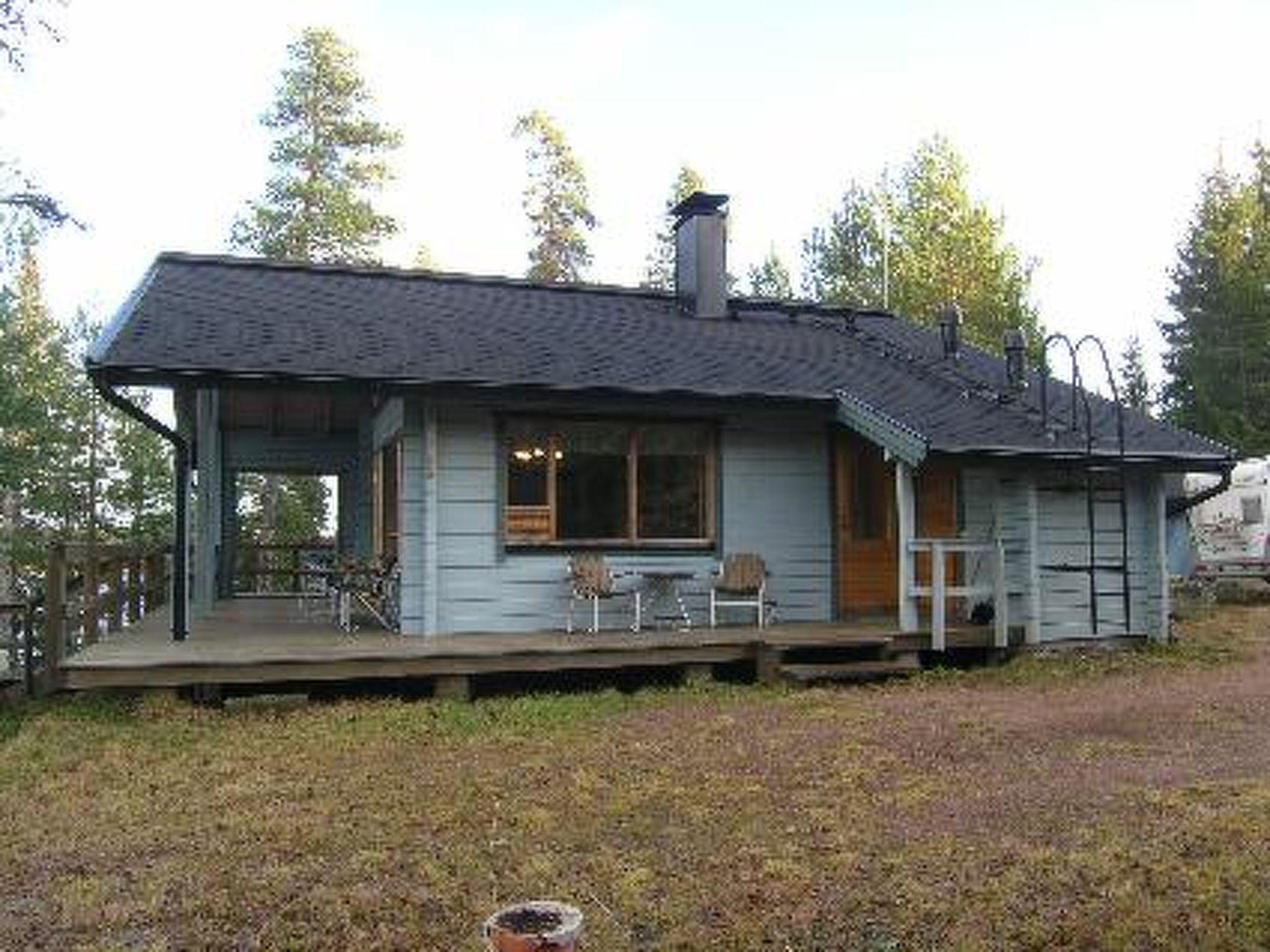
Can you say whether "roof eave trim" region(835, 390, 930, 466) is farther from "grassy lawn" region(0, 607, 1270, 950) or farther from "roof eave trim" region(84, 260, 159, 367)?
"roof eave trim" region(84, 260, 159, 367)

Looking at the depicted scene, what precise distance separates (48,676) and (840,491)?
7370 millimetres

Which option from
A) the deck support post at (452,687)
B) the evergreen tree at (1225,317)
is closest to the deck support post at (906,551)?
the deck support post at (452,687)

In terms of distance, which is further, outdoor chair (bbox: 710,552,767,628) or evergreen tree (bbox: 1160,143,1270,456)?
evergreen tree (bbox: 1160,143,1270,456)

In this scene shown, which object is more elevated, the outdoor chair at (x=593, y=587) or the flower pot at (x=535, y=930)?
the outdoor chair at (x=593, y=587)

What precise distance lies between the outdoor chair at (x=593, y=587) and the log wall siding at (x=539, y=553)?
12 cm

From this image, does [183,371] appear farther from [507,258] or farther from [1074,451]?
[507,258]

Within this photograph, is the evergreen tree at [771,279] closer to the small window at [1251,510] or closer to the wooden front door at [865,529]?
the small window at [1251,510]

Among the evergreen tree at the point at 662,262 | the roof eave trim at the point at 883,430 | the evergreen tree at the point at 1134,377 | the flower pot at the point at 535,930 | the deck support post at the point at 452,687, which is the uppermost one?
the evergreen tree at the point at 662,262

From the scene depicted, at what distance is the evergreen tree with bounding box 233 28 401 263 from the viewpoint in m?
30.1

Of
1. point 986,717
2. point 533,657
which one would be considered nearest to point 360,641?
point 533,657

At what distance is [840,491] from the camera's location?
12.0 m

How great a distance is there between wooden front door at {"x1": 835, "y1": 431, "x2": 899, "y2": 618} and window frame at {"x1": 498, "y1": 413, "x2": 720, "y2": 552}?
139 cm

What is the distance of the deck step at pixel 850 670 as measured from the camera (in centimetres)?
995

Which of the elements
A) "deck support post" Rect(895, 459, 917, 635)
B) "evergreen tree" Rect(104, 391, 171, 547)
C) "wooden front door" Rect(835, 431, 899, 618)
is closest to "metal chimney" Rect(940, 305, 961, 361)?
"wooden front door" Rect(835, 431, 899, 618)
